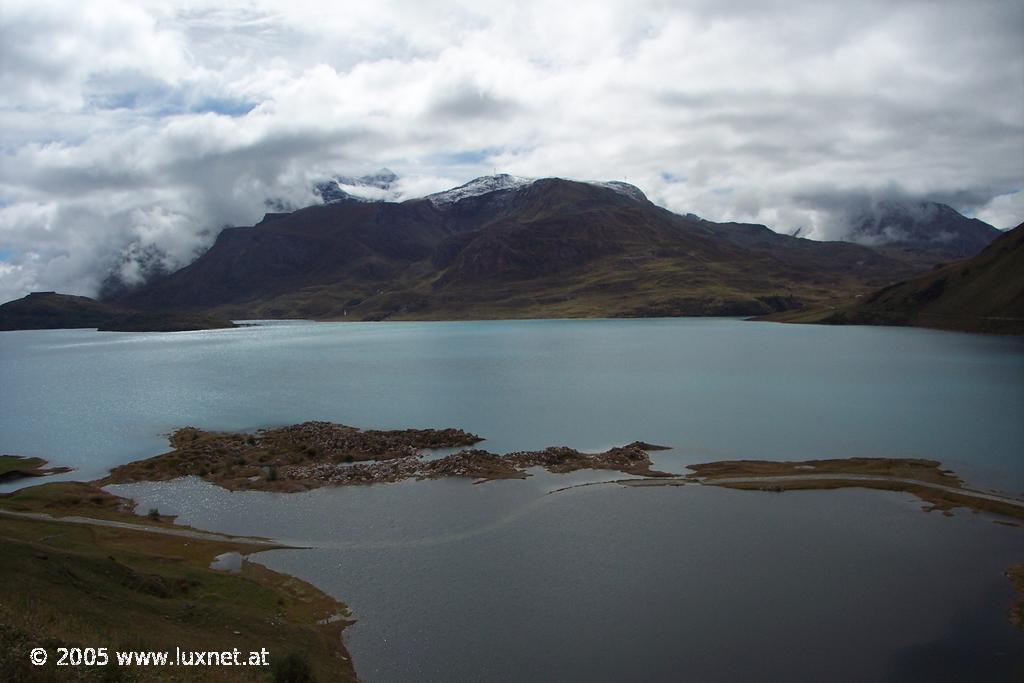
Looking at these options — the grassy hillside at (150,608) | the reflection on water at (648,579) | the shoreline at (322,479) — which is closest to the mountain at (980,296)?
the shoreline at (322,479)

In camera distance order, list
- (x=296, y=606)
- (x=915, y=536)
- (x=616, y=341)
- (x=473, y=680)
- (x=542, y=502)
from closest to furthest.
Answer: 1. (x=473, y=680)
2. (x=296, y=606)
3. (x=915, y=536)
4. (x=542, y=502)
5. (x=616, y=341)

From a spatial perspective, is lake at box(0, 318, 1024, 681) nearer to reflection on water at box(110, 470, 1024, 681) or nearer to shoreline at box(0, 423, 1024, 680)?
reflection on water at box(110, 470, 1024, 681)

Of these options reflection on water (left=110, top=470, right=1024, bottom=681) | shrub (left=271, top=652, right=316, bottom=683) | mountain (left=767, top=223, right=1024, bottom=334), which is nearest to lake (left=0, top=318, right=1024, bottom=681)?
reflection on water (left=110, top=470, right=1024, bottom=681)

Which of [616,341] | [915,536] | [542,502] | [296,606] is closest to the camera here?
[296,606]

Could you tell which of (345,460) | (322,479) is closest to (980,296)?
(345,460)

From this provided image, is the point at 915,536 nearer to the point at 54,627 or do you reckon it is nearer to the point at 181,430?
the point at 54,627

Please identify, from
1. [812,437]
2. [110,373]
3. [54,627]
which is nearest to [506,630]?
[54,627]

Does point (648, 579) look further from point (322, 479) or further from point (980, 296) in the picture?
point (980, 296)
